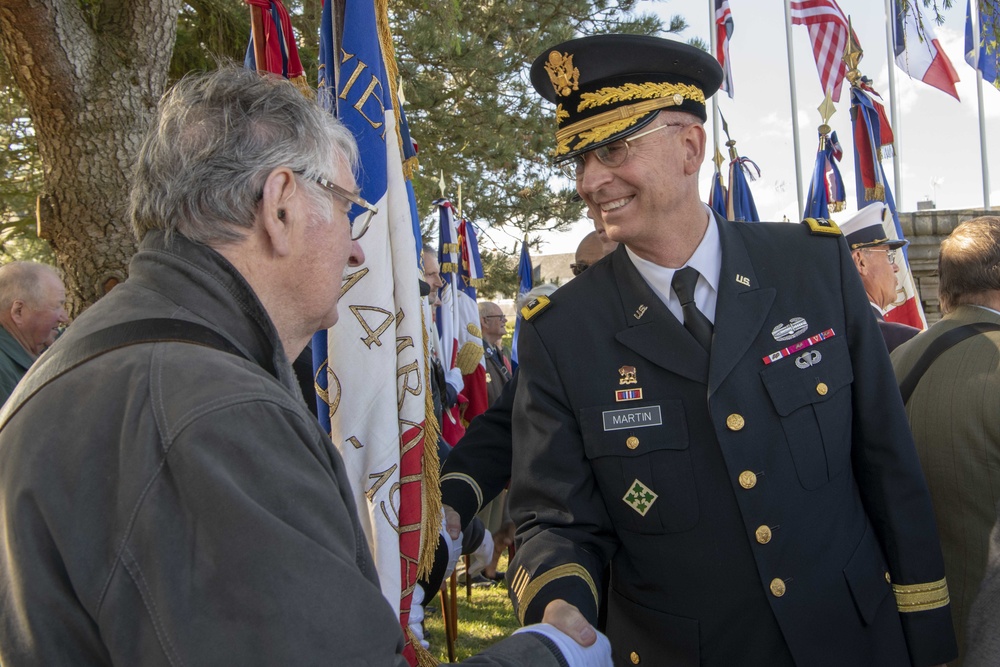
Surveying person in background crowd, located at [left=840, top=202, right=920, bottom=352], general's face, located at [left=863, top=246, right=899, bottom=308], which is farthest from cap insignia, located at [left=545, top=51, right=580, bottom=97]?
general's face, located at [left=863, top=246, right=899, bottom=308]

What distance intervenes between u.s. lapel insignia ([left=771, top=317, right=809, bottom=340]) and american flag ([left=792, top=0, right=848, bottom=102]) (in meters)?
7.84

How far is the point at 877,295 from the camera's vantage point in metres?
4.50

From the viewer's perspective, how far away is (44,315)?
489 centimetres

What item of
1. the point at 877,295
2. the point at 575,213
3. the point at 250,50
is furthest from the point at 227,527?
the point at 575,213

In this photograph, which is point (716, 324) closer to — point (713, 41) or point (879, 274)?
point (879, 274)

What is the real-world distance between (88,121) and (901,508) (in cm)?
418

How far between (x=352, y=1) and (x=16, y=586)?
90.8 inches

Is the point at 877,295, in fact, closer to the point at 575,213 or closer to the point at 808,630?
the point at 808,630

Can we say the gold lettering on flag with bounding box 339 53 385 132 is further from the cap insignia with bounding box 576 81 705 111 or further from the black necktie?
the black necktie

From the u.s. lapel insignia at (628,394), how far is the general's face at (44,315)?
13.1ft

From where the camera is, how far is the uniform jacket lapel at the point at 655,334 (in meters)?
2.09

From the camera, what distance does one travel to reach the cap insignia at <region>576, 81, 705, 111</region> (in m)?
2.20

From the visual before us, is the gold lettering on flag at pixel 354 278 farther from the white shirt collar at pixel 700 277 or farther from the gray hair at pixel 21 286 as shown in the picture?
the gray hair at pixel 21 286

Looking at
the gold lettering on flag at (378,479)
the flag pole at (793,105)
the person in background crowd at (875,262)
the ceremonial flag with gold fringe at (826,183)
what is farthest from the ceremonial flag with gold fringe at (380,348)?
the flag pole at (793,105)
